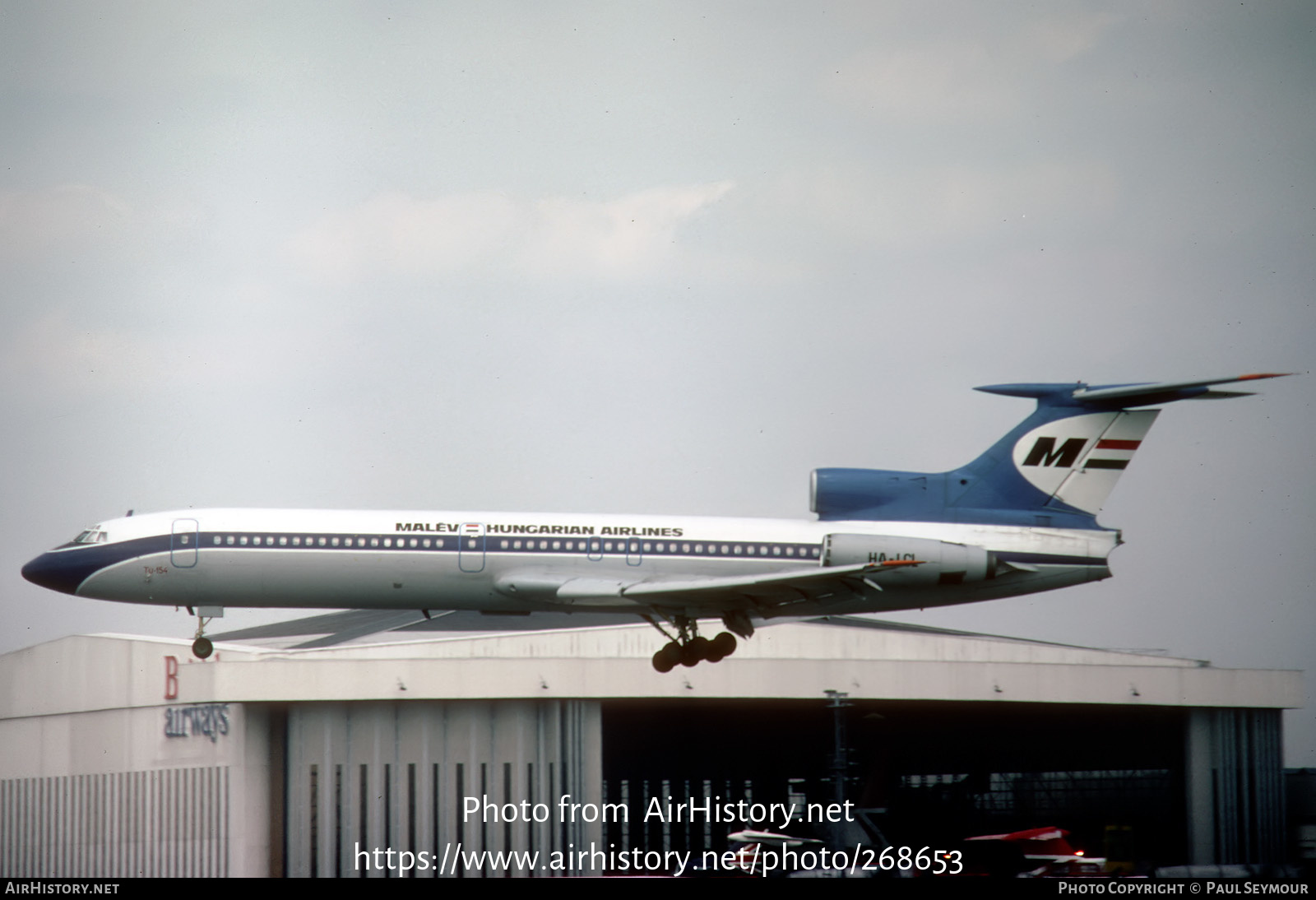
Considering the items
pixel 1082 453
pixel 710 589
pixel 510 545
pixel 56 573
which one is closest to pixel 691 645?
pixel 710 589

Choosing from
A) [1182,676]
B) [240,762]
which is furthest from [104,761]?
[1182,676]

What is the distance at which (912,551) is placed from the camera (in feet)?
111

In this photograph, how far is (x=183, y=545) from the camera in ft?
111

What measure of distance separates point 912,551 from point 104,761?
108 feet

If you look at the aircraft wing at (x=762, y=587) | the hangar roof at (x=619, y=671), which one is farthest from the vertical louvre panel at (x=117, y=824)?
the aircraft wing at (x=762, y=587)

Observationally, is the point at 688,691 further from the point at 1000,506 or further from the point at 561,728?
the point at 1000,506

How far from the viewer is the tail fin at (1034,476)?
35.3 meters

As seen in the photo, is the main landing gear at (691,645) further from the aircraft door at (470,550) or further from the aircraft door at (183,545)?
the aircraft door at (183,545)

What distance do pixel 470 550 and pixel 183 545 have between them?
241 inches

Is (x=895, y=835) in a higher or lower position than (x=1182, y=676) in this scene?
lower

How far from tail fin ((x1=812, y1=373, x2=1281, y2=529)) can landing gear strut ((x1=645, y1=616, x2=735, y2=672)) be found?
141 inches

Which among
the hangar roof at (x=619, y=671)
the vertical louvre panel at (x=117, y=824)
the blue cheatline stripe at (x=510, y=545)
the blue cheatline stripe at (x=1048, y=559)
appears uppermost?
the blue cheatline stripe at (x=510, y=545)

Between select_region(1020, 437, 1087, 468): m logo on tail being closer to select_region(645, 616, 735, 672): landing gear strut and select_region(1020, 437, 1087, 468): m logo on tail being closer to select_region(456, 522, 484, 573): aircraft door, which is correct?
select_region(645, 616, 735, 672): landing gear strut

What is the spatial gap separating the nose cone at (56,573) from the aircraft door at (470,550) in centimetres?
850
